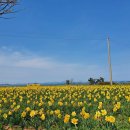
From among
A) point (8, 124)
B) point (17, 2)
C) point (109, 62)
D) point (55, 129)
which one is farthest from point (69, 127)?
point (109, 62)

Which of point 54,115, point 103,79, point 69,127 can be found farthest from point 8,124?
point 103,79

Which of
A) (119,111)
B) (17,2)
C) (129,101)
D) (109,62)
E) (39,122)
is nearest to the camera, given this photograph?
(17,2)

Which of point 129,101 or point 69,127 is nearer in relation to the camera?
point 69,127

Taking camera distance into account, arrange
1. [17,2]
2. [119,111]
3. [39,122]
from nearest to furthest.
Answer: [17,2] < [39,122] < [119,111]

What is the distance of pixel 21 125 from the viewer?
10.6 m

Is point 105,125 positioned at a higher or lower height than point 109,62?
lower

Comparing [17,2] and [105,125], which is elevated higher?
[17,2]

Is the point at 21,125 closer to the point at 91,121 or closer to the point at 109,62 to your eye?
the point at 91,121

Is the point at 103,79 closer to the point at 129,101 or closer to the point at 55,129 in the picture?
the point at 129,101

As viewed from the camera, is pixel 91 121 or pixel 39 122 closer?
pixel 91 121

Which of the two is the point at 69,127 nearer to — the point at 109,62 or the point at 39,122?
the point at 39,122

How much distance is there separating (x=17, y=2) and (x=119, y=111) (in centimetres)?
604

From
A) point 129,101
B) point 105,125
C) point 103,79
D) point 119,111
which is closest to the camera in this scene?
point 105,125

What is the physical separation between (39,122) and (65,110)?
9.72 feet
